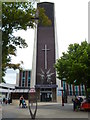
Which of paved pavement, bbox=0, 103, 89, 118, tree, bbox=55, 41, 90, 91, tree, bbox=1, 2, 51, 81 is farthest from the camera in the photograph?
tree, bbox=55, 41, 90, 91

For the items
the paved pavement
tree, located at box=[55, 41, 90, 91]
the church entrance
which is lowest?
the church entrance

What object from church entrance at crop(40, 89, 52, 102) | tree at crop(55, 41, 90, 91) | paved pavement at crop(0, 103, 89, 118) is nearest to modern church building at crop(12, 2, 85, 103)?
church entrance at crop(40, 89, 52, 102)

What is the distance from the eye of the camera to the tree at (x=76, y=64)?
17098 mm

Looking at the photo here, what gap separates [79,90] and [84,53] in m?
37.8

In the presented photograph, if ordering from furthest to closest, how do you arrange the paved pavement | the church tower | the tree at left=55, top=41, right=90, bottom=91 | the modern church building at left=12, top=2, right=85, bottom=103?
the church tower → the modern church building at left=12, top=2, right=85, bottom=103 → the tree at left=55, top=41, right=90, bottom=91 → the paved pavement

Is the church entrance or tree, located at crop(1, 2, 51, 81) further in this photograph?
the church entrance

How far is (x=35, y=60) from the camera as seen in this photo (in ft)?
156

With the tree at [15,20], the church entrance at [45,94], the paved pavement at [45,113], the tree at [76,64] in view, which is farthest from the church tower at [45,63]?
the tree at [15,20]

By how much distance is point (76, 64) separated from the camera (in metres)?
16.9

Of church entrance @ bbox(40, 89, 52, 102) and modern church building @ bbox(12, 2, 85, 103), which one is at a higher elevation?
modern church building @ bbox(12, 2, 85, 103)

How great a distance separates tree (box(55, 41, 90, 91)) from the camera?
56.1 feet

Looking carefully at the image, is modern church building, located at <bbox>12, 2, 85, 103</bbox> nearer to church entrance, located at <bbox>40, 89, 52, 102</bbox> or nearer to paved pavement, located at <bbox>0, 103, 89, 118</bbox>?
church entrance, located at <bbox>40, 89, 52, 102</bbox>

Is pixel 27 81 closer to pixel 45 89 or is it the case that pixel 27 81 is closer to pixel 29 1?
pixel 45 89

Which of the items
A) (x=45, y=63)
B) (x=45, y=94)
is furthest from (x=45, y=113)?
(x=45, y=63)
